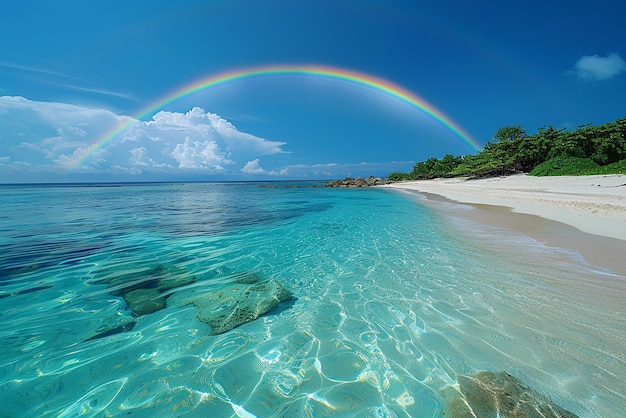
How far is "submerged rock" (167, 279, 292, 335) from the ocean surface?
0.16 m

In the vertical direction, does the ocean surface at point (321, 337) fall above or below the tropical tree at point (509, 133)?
below

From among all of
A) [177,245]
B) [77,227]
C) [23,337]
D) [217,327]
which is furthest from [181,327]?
[77,227]

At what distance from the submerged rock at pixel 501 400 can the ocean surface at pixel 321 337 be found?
5.0 inches

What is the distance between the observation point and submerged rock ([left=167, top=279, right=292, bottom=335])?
4.46 m

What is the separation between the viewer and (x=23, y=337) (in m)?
4.01

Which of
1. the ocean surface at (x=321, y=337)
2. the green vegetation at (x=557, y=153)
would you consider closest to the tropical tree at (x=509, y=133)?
the green vegetation at (x=557, y=153)

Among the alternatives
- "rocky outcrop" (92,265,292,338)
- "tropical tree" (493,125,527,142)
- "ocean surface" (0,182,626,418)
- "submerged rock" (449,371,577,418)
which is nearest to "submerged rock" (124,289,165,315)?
"rocky outcrop" (92,265,292,338)

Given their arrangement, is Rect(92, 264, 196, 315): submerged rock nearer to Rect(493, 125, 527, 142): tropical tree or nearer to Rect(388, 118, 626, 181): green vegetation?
Rect(388, 118, 626, 181): green vegetation

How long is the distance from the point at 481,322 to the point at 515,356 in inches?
33.5

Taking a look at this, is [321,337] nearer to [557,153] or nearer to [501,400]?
[501,400]

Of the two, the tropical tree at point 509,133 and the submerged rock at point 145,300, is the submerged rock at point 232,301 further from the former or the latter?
the tropical tree at point 509,133

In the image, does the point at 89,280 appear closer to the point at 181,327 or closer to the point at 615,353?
the point at 181,327

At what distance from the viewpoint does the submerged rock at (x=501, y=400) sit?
2422 millimetres

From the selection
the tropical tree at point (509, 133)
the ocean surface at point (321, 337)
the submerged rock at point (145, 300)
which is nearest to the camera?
the ocean surface at point (321, 337)
